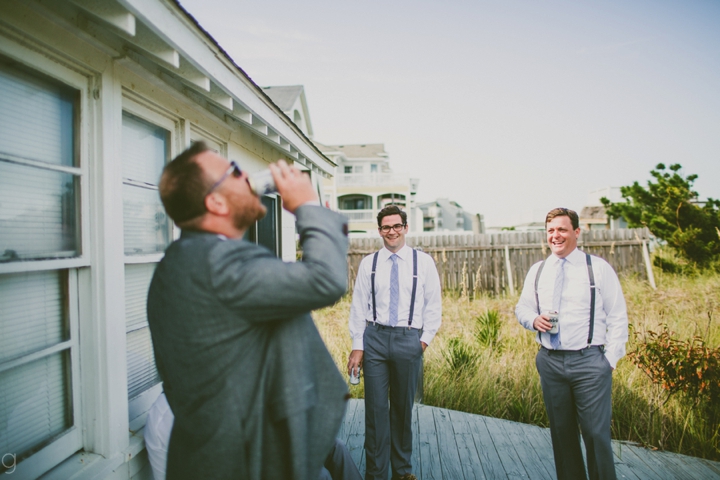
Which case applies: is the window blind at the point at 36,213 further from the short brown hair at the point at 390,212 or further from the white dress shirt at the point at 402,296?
the short brown hair at the point at 390,212

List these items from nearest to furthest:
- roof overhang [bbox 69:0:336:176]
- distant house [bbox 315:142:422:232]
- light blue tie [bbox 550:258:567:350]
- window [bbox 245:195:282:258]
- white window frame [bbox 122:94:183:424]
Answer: roof overhang [bbox 69:0:336:176] → white window frame [bbox 122:94:183:424] → light blue tie [bbox 550:258:567:350] → window [bbox 245:195:282:258] → distant house [bbox 315:142:422:232]

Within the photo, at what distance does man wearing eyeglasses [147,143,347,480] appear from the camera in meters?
1.11

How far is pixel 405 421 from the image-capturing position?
3219 millimetres

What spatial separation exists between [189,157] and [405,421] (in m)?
2.77

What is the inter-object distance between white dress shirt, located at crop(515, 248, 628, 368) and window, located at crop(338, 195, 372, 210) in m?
37.1

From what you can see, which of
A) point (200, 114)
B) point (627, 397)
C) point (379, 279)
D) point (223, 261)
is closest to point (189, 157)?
point (223, 261)

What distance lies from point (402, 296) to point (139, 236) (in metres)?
1.96

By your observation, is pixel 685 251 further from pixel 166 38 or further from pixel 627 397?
pixel 166 38

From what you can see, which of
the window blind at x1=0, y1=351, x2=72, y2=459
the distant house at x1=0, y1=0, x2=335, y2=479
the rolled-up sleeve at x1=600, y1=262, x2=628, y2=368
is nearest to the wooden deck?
the rolled-up sleeve at x1=600, y1=262, x2=628, y2=368

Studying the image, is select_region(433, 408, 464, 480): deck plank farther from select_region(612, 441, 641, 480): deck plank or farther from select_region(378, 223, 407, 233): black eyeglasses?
select_region(378, 223, 407, 233): black eyeglasses

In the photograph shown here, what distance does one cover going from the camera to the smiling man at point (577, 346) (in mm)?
2793

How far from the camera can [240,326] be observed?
115cm

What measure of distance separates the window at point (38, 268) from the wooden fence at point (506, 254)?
9687 mm

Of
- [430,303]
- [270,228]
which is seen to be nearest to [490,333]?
[430,303]
